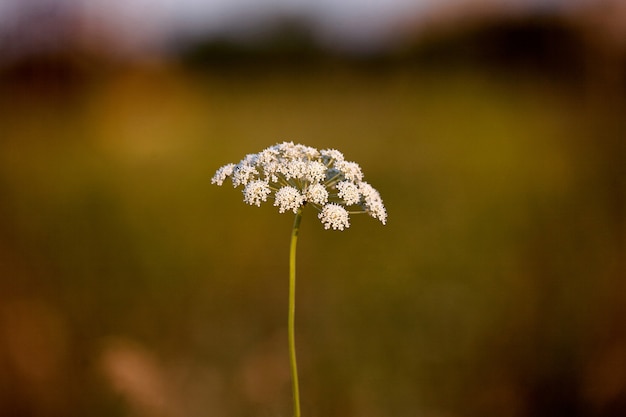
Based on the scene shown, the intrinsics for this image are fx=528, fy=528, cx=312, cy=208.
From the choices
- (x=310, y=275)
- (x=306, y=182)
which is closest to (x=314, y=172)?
(x=306, y=182)

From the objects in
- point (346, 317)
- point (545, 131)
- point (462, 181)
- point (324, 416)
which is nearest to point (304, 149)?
point (324, 416)

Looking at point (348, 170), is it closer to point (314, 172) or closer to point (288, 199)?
point (314, 172)

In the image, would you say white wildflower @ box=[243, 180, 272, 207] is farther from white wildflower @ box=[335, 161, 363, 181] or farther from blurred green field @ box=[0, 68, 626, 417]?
blurred green field @ box=[0, 68, 626, 417]

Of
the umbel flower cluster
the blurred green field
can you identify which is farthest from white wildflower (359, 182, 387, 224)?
the blurred green field

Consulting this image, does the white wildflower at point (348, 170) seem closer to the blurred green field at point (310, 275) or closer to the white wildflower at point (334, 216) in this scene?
the white wildflower at point (334, 216)

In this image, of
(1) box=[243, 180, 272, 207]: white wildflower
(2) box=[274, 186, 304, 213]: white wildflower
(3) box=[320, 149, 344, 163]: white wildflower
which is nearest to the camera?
(2) box=[274, 186, 304, 213]: white wildflower

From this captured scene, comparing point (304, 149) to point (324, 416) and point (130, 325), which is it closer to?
point (324, 416)
